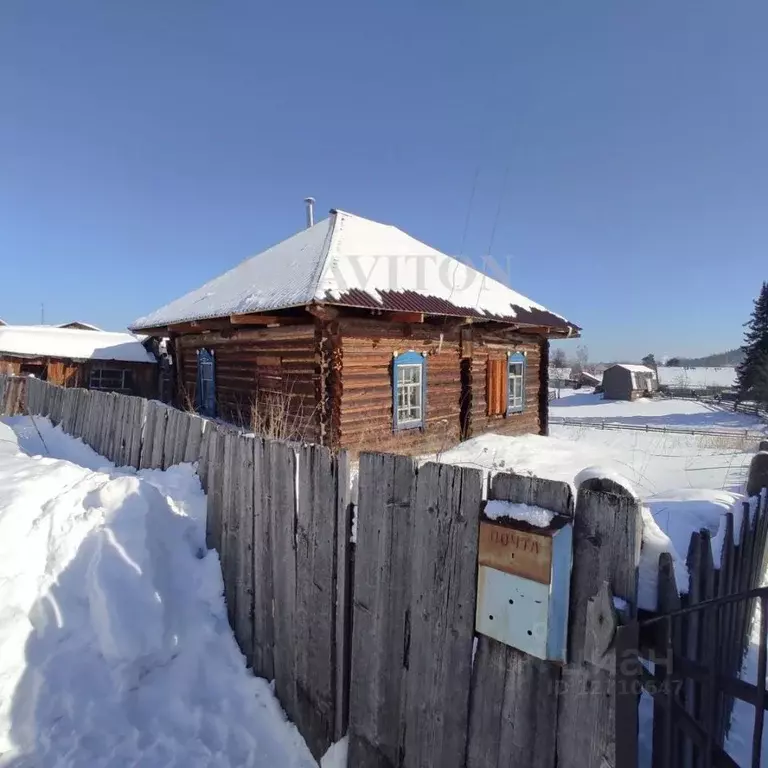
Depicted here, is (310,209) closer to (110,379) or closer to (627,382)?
(110,379)

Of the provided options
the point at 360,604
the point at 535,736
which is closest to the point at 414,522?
the point at 360,604

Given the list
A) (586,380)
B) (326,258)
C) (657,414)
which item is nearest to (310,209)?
(326,258)

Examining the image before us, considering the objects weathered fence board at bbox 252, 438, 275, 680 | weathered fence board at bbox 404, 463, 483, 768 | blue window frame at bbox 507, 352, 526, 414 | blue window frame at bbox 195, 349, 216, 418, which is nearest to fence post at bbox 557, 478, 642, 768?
weathered fence board at bbox 404, 463, 483, 768

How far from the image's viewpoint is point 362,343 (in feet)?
30.2

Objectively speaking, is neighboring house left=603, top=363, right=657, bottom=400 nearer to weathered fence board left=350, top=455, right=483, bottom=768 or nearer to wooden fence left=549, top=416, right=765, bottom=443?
wooden fence left=549, top=416, right=765, bottom=443

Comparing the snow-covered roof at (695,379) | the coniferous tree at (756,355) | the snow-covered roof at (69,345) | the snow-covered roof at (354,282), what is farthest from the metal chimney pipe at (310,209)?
the snow-covered roof at (695,379)

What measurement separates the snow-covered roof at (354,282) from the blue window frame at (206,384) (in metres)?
1.19

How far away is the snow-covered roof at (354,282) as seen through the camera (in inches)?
347

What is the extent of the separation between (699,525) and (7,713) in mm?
4189

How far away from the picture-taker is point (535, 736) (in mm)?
1777

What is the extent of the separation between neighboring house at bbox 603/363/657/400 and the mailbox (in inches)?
1966

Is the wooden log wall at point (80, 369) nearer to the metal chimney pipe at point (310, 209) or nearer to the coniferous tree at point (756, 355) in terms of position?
the metal chimney pipe at point (310, 209)

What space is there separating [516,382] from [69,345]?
19.3 m

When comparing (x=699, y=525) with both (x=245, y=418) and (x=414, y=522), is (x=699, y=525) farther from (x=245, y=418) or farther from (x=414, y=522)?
(x=245, y=418)
